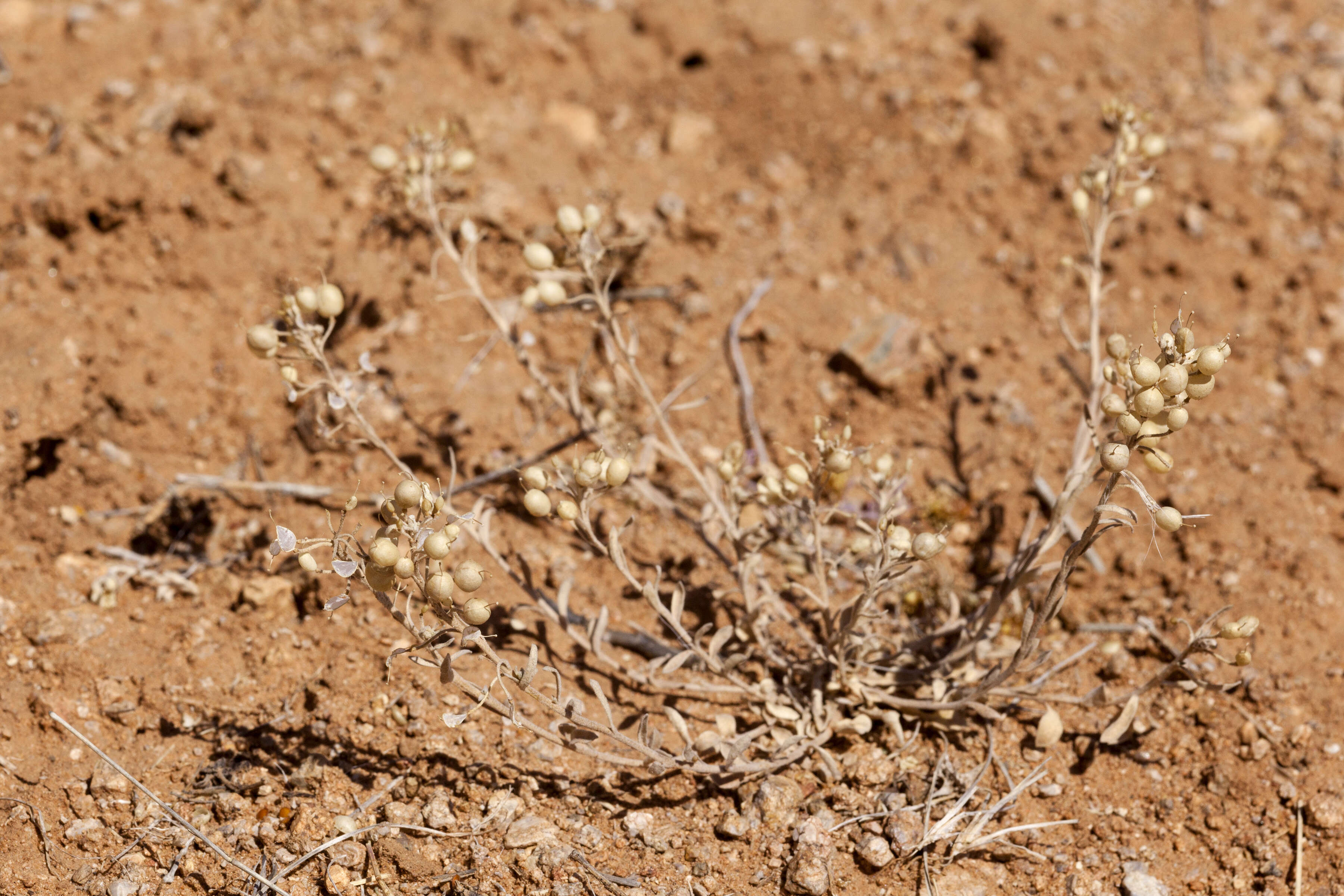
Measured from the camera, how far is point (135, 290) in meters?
3.85

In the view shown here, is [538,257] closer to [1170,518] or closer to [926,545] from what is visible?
[926,545]

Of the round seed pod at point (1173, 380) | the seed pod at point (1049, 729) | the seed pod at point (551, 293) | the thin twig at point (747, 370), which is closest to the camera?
the round seed pod at point (1173, 380)

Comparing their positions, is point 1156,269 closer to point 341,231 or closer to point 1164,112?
point 1164,112

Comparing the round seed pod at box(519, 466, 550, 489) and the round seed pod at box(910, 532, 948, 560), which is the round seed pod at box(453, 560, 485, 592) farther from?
the round seed pod at box(910, 532, 948, 560)

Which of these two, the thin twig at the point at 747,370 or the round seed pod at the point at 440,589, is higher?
the round seed pod at the point at 440,589

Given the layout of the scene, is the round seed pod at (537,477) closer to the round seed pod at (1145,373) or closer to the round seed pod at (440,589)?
the round seed pod at (440,589)

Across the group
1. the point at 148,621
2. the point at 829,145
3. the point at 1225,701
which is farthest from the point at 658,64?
the point at 1225,701

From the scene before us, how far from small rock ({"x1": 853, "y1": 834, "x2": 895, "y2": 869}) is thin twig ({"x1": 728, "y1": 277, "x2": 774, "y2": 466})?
1.28 meters

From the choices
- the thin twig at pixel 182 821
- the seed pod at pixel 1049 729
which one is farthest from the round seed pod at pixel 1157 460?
the thin twig at pixel 182 821

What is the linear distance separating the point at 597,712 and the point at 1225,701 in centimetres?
192

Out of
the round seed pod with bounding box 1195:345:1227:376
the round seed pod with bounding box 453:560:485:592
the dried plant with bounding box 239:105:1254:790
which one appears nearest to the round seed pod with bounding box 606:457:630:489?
the dried plant with bounding box 239:105:1254:790

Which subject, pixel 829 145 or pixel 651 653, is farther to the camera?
pixel 829 145

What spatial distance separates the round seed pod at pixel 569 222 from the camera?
2.54 meters

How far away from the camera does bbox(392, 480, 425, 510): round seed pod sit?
6.46 ft
